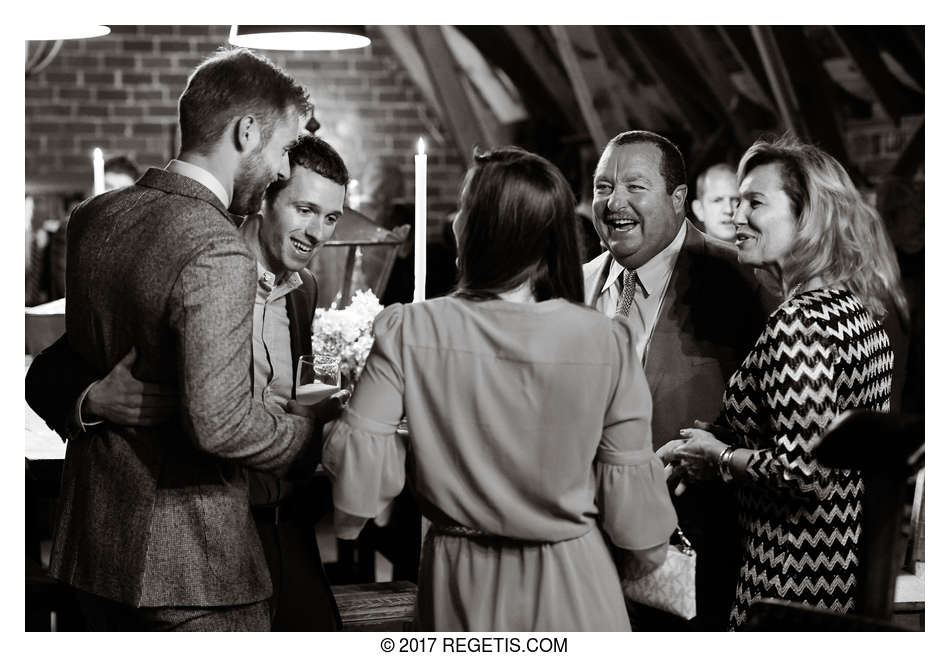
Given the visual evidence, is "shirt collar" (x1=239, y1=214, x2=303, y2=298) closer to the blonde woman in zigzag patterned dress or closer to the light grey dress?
the light grey dress

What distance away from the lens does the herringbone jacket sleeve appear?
5.78ft

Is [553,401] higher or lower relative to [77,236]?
lower

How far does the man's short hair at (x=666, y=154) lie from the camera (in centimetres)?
280

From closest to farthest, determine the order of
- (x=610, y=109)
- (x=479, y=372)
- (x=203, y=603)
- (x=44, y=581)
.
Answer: (x=479, y=372) → (x=203, y=603) → (x=44, y=581) → (x=610, y=109)

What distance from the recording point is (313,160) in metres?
2.45

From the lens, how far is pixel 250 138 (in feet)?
6.35

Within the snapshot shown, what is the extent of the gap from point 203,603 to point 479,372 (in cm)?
61

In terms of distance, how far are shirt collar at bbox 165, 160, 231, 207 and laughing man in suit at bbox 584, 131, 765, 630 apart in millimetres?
1171

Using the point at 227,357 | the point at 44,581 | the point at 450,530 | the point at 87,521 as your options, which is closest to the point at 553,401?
the point at 450,530

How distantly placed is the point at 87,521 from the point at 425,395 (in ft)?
2.09

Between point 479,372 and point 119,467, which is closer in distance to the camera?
point 479,372
